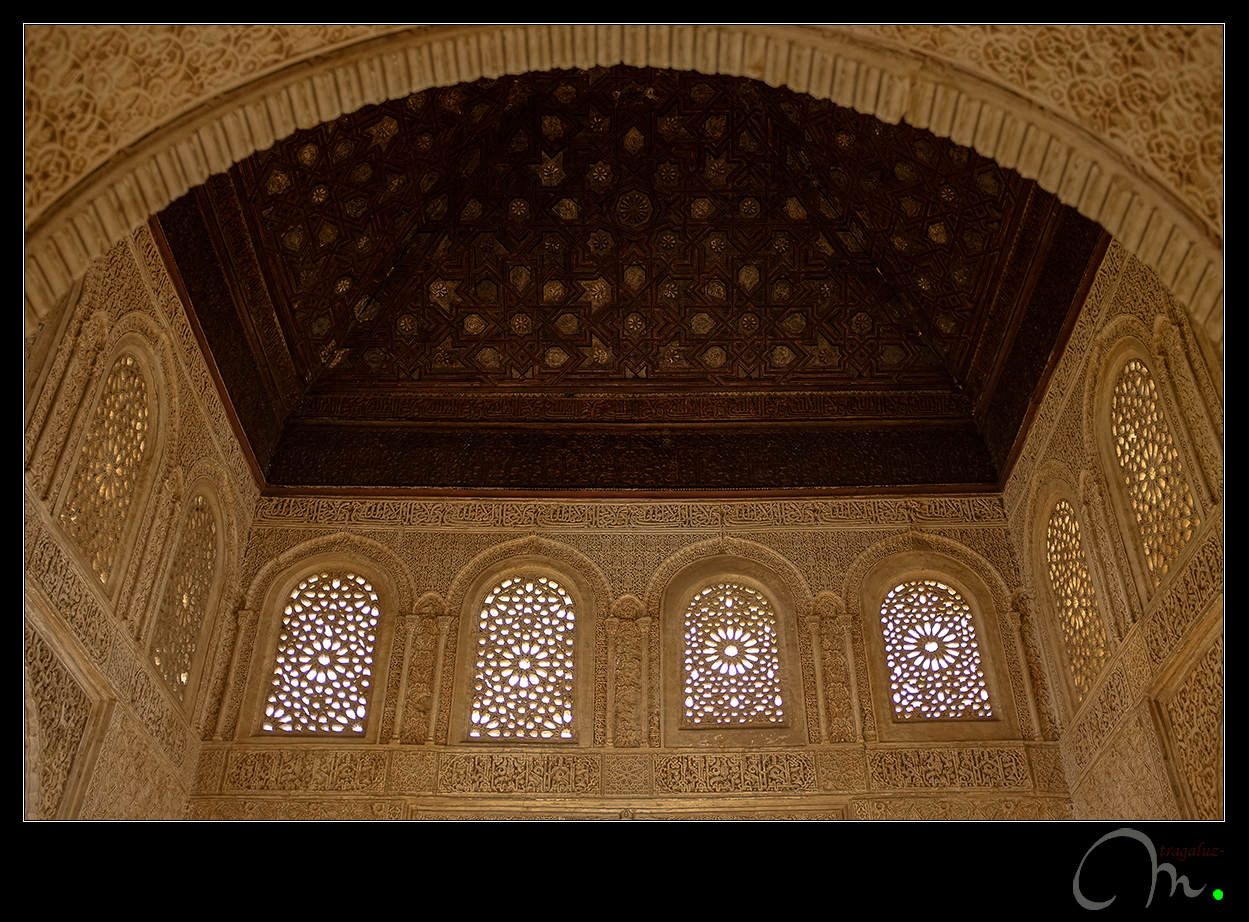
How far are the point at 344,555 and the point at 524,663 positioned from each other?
4.50ft

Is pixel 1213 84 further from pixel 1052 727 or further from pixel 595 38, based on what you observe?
pixel 1052 727

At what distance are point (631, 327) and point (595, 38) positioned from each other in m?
4.23

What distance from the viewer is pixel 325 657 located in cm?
677

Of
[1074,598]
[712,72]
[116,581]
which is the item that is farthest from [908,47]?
[116,581]

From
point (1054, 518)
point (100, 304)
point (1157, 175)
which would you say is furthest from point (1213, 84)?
point (100, 304)

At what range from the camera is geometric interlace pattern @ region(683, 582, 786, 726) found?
259 inches

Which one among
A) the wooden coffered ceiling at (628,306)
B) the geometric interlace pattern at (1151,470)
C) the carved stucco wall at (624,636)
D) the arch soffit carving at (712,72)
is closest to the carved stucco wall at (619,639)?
the carved stucco wall at (624,636)

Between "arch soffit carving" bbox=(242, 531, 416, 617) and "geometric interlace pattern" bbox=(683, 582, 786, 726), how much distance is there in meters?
1.78

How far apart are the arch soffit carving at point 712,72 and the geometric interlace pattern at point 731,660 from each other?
374 cm

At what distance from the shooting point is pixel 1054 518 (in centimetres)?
658

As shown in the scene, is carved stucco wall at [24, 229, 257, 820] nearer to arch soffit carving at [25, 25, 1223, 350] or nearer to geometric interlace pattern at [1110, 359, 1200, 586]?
arch soffit carving at [25, 25, 1223, 350]

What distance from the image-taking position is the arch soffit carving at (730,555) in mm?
6949

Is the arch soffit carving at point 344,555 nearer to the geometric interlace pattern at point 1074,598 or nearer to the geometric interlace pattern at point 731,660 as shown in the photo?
the geometric interlace pattern at point 731,660

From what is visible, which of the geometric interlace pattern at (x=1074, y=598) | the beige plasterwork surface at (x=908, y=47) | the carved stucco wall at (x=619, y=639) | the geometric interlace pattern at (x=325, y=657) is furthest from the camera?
the geometric interlace pattern at (x=325, y=657)
